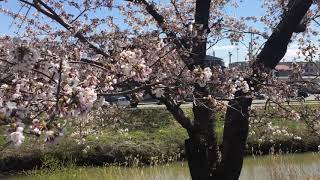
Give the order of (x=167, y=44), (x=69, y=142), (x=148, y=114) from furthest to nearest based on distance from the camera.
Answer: (x=148, y=114) → (x=69, y=142) → (x=167, y=44)

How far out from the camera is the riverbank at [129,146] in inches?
636

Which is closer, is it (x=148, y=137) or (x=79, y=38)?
(x=79, y=38)

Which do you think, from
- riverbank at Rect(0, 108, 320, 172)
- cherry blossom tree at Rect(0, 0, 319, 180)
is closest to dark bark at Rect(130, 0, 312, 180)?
cherry blossom tree at Rect(0, 0, 319, 180)

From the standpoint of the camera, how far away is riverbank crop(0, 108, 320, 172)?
16144 millimetres

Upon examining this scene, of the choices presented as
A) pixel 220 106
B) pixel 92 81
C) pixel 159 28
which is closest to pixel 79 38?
pixel 159 28

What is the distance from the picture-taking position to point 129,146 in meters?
18.1

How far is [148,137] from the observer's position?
20.1 metres

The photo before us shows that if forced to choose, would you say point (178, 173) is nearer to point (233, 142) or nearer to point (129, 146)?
point (233, 142)

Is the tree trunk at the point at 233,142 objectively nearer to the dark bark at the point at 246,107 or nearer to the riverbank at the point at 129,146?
the dark bark at the point at 246,107

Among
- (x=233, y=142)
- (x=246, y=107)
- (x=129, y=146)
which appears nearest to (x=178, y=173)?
(x=233, y=142)

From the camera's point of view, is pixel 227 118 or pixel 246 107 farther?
pixel 227 118

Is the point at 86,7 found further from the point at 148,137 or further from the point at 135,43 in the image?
the point at 148,137

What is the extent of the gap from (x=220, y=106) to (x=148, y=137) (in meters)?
14.5

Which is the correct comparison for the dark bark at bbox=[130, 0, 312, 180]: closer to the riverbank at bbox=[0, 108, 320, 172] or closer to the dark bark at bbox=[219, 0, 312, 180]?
the dark bark at bbox=[219, 0, 312, 180]
